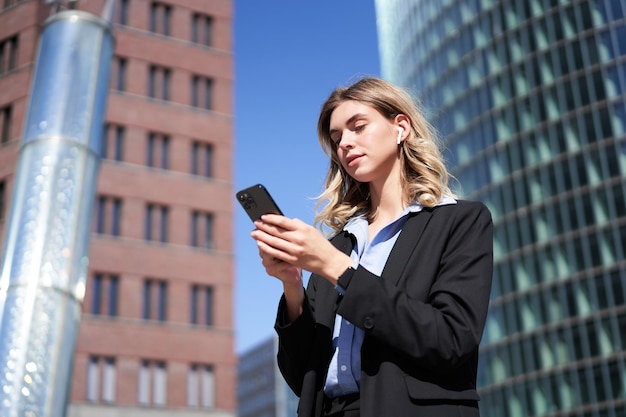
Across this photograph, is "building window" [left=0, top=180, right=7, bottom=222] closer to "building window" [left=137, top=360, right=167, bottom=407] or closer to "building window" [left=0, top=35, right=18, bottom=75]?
"building window" [left=0, top=35, right=18, bottom=75]

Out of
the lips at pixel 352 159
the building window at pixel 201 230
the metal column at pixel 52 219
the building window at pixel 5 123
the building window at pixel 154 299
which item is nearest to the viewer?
the lips at pixel 352 159

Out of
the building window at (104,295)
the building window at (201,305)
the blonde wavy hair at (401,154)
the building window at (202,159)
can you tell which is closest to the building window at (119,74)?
the building window at (202,159)

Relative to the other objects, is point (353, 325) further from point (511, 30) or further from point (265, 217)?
point (511, 30)

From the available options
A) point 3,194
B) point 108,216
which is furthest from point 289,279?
point 3,194

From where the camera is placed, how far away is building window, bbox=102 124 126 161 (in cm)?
4919

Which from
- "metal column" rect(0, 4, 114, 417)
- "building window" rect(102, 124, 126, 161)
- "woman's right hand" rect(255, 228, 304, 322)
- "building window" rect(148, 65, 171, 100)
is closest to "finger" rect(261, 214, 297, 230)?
"woman's right hand" rect(255, 228, 304, 322)

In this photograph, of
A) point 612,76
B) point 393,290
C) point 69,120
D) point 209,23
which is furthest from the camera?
point 612,76

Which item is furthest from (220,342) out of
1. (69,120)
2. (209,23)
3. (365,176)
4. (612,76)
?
(365,176)

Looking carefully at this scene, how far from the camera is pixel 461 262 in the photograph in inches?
115

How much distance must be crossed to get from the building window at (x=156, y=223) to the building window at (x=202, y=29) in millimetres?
10580

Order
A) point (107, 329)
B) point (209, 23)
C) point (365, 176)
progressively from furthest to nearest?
1. point (209, 23)
2. point (107, 329)
3. point (365, 176)

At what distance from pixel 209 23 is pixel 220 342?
18.9 metres

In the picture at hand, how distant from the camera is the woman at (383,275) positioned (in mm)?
2703

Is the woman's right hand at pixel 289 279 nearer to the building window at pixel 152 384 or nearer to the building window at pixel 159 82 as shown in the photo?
the building window at pixel 152 384
